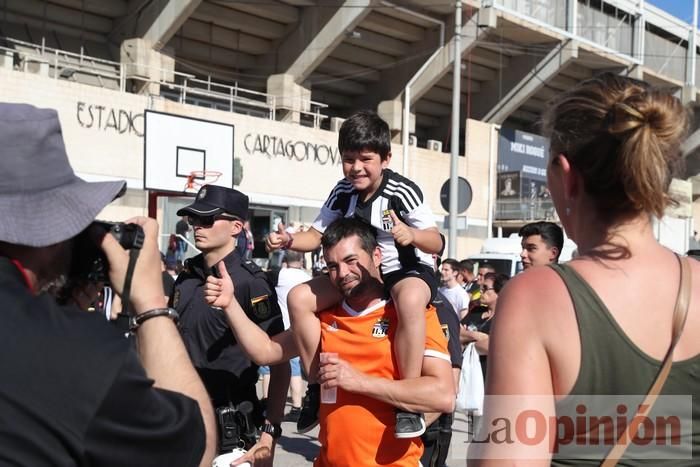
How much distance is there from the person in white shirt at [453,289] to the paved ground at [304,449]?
1705 mm

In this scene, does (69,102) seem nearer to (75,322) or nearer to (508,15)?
(508,15)

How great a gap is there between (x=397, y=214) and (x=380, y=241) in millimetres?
189

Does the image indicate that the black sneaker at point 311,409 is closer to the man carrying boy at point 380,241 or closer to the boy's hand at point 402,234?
the man carrying boy at point 380,241

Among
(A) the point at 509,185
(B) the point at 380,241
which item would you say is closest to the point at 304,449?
(B) the point at 380,241

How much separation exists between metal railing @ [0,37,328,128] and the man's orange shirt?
18.4 meters

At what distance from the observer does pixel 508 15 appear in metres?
28.8

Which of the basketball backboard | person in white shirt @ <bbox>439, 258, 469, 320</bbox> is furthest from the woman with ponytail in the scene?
the basketball backboard

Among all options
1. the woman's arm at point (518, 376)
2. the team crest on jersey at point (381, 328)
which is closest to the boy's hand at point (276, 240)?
the team crest on jersey at point (381, 328)

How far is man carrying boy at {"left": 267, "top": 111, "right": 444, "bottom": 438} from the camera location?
12.1 feet

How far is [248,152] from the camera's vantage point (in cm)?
2389

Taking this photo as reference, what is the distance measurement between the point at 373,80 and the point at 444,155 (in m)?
4.07

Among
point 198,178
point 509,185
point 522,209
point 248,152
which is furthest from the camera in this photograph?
point 509,185

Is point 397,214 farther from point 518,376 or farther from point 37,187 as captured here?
point 37,187

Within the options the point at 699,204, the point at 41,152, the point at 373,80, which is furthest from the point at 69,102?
the point at 699,204
